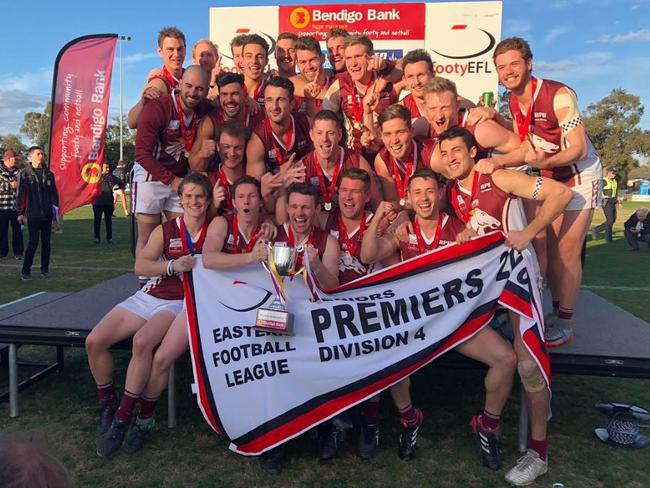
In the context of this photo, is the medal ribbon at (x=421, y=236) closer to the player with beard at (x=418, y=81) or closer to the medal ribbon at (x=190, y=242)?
the player with beard at (x=418, y=81)

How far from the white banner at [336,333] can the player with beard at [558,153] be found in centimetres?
60

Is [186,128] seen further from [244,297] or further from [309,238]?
[244,297]

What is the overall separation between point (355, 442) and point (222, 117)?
2.78 m

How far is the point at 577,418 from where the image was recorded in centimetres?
405

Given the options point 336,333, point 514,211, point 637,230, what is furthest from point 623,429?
point 637,230

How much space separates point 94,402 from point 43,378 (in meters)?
0.75

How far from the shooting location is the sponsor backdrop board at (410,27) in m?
13.2

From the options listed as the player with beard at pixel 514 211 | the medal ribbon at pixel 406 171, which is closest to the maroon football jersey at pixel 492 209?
the player with beard at pixel 514 211

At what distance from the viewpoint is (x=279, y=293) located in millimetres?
3408

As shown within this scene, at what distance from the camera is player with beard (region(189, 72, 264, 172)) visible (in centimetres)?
438

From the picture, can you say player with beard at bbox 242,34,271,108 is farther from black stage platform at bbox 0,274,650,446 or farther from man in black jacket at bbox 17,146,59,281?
man in black jacket at bbox 17,146,59,281

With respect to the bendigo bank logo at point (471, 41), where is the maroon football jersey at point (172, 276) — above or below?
below

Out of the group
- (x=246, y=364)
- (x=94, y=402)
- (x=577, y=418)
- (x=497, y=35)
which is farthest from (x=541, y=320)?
(x=497, y=35)

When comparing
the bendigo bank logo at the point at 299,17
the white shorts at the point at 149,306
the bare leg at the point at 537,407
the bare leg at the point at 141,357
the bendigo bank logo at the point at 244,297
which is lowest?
the bare leg at the point at 537,407
